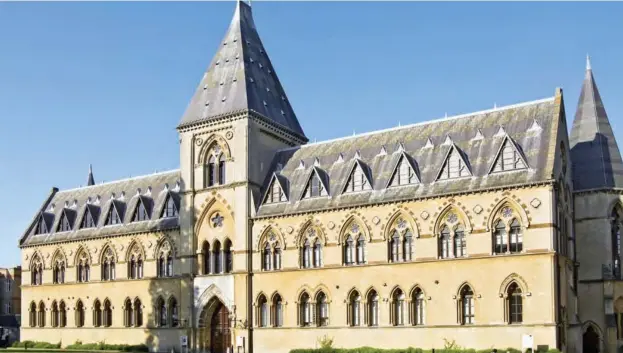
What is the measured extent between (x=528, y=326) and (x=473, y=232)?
20.1 feet

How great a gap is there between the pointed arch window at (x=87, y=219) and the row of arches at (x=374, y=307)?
2135 cm

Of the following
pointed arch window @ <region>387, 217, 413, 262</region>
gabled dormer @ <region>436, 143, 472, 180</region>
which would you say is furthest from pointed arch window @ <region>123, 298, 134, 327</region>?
gabled dormer @ <region>436, 143, 472, 180</region>

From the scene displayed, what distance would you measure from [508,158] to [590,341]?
43.6ft

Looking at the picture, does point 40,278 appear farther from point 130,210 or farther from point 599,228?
point 599,228

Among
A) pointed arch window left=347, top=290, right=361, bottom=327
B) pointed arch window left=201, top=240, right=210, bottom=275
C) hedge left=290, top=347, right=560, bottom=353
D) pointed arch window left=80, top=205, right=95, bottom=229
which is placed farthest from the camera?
pointed arch window left=80, top=205, right=95, bottom=229

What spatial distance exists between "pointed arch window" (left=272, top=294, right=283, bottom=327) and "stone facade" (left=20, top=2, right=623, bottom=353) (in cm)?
11

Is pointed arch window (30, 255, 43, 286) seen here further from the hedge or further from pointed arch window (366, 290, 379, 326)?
pointed arch window (366, 290, 379, 326)

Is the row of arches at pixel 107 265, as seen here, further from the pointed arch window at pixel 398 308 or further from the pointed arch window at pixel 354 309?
the pointed arch window at pixel 398 308

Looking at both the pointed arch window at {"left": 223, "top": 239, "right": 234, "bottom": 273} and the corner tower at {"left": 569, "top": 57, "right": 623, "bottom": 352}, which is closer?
the corner tower at {"left": 569, "top": 57, "right": 623, "bottom": 352}

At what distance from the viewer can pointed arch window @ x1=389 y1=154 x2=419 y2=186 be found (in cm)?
4853

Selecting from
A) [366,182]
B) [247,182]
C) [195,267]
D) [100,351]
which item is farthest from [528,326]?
[100,351]

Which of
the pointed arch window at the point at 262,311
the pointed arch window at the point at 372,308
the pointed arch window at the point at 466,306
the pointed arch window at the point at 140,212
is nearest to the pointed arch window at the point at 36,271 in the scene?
the pointed arch window at the point at 140,212

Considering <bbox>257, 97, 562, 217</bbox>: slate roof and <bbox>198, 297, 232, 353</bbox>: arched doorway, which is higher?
<bbox>257, 97, 562, 217</bbox>: slate roof

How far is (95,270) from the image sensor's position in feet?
214
